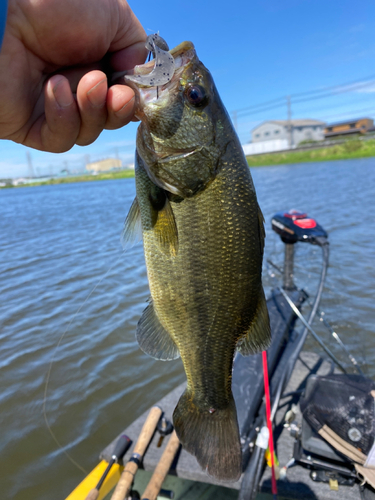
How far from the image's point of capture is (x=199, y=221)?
4.83ft

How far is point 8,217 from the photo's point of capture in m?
18.4

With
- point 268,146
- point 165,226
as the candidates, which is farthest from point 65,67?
point 268,146

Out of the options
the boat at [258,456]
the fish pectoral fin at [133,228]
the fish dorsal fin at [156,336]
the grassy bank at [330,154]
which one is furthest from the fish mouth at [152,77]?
the grassy bank at [330,154]

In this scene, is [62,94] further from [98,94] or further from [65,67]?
[65,67]

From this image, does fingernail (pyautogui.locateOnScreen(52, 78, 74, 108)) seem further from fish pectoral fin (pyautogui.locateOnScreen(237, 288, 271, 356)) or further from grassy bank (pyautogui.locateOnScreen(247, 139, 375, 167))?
grassy bank (pyautogui.locateOnScreen(247, 139, 375, 167))

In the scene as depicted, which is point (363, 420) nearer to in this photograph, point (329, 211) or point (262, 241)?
point (262, 241)

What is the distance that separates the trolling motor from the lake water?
1573 millimetres

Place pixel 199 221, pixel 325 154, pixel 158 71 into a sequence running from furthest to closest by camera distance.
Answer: pixel 325 154 < pixel 199 221 < pixel 158 71

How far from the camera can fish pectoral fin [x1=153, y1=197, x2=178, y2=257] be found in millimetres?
1508

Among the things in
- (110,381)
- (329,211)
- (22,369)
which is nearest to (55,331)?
(22,369)

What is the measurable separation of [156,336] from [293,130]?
85357 mm

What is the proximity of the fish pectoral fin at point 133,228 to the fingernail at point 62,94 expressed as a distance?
1.96 feet

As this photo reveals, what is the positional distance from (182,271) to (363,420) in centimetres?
219

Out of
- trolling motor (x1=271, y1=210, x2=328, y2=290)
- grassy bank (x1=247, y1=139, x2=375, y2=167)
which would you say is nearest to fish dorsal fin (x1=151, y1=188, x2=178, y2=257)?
trolling motor (x1=271, y1=210, x2=328, y2=290)
